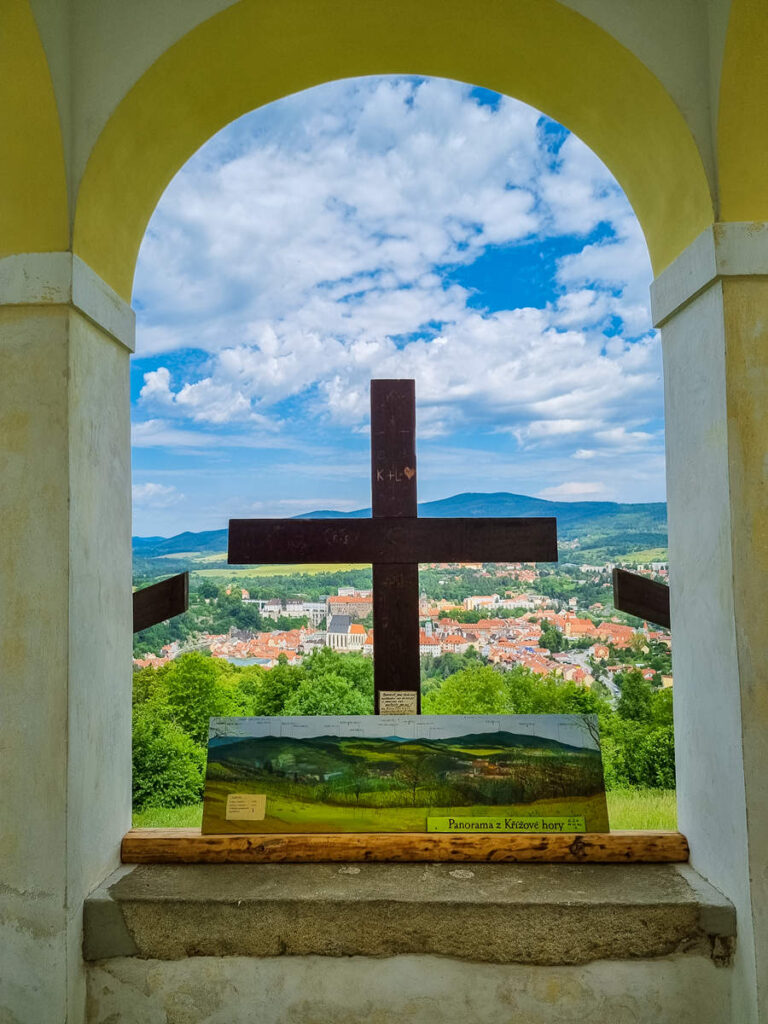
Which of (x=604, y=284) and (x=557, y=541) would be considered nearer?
(x=557, y=541)

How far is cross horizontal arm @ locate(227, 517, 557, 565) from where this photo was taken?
2457 millimetres

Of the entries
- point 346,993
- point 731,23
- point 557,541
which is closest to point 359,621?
point 557,541

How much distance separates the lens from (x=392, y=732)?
2322 mm

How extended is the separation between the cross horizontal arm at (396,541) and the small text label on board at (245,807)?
0.76 metres

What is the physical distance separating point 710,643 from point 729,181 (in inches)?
50.3

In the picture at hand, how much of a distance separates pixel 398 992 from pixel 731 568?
4.78ft

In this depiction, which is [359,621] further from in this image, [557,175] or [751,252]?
[557,175]

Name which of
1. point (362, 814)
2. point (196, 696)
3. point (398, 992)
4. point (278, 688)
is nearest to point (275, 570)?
point (278, 688)

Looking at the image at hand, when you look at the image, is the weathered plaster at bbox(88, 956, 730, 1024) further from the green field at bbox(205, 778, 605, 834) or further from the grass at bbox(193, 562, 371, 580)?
the grass at bbox(193, 562, 371, 580)

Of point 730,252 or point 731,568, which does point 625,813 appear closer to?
point 731,568

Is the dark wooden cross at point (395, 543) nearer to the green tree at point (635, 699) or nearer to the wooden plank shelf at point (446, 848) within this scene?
the wooden plank shelf at point (446, 848)

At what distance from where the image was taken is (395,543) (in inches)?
96.7

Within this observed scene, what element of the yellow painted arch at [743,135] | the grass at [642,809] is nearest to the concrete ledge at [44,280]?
the yellow painted arch at [743,135]

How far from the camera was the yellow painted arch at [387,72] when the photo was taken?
2014mm
